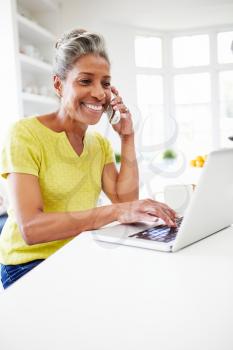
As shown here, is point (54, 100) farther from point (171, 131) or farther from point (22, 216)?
point (22, 216)

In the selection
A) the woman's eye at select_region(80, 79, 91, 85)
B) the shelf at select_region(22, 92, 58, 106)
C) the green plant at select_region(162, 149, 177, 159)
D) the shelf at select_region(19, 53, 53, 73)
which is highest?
the shelf at select_region(19, 53, 53, 73)

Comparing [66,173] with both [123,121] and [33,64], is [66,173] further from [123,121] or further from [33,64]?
[33,64]

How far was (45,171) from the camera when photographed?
108 centimetres

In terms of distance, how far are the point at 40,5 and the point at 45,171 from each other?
11.4 ft

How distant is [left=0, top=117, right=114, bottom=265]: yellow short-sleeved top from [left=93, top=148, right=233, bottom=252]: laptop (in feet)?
0.91

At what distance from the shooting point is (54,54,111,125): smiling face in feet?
3.76

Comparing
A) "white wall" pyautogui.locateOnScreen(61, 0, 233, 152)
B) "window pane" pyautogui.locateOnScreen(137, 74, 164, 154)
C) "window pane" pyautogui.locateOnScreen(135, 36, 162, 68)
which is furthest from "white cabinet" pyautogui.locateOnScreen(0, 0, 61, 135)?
"window pane" pyautogui.locateOnScreen(137, 74, 164, 154)

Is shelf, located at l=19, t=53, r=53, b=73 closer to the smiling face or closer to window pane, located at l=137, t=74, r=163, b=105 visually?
window pane, located at l=137, t=74, r=163, b=105

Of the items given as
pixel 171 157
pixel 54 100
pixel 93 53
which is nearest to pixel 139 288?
pixel 93 53

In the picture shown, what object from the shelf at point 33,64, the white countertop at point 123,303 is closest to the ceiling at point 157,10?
the shelf at point 33,64

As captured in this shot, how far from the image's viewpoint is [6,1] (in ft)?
9.96

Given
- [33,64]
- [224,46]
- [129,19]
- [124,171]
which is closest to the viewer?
[124,171]

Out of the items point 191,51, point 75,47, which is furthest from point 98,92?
point 191,51

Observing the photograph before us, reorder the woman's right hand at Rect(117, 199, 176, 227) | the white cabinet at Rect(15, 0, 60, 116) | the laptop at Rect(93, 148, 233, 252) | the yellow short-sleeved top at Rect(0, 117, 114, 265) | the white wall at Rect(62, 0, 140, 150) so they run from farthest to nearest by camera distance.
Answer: the white wall at Rect(62, 0, 140, 150)
the white cabinet at Rect(15, 0, 60, 116)
the yellow short-sleeved top at Rect(0, 117, 114, 265)
the woman's right hand at Rect(117, 199, 176, 227)
the laptop at Rect(93, 148, 233, 252)
